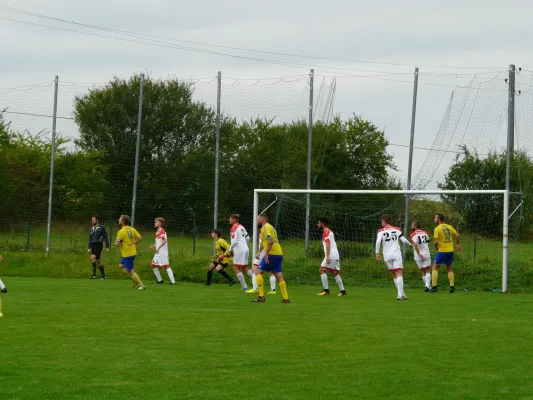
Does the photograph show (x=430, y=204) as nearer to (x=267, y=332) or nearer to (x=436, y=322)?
(x=436, y=322)

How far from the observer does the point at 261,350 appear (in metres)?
11.0

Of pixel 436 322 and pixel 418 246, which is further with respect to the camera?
pixel 418 246

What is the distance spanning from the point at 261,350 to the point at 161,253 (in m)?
15.6

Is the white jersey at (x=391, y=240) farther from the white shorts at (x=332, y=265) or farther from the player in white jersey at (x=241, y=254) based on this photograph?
the player in white jersey at (x=241, y=254)

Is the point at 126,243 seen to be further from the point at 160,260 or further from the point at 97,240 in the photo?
the point at 97,240

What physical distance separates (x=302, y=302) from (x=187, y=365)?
9514 mm

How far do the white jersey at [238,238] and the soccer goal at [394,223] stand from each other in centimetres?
177

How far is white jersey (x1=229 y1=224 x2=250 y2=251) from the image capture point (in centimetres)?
2352

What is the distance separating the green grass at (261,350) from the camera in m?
8.59

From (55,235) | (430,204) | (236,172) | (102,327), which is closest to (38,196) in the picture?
(55,235)

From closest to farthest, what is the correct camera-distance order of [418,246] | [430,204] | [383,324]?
[383,324]
[418,246]
[430,204]

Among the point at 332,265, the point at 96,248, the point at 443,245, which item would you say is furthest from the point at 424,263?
the point at 96,248

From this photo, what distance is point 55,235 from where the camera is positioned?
31.9 metres

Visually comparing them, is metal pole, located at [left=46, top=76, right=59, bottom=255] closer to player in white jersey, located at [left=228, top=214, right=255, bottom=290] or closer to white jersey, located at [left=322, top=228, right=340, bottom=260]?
player in white jersey, located at [left=228, top=214, right=255, bottom=290]
